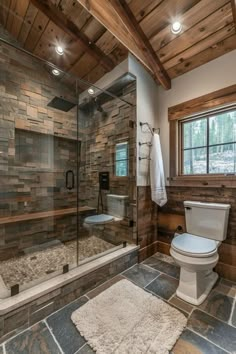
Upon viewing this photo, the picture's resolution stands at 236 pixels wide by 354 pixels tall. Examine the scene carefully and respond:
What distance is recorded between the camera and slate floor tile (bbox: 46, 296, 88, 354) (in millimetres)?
1107

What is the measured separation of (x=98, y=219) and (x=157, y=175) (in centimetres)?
116

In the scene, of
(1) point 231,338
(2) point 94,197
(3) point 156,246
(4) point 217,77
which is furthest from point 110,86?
(1) point 231,338

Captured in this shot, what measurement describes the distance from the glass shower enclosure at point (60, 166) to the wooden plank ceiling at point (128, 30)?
0.25 meters

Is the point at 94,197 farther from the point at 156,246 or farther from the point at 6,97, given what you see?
the point at 6,97

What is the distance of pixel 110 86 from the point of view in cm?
235

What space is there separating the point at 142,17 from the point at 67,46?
96 centimetres

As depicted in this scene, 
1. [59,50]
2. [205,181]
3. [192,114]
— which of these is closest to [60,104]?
[59,50]

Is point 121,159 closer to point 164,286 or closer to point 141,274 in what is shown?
point 141,274

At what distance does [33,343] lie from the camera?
3.67 feet

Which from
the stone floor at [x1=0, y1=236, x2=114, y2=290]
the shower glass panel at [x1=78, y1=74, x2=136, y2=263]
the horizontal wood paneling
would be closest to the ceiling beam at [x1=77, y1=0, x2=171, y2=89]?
the shower glass panel at [x1=78, y1=74, x2=136, y2=263]

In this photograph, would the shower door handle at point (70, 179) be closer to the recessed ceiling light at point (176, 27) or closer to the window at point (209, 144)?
the window at point (209, 144)

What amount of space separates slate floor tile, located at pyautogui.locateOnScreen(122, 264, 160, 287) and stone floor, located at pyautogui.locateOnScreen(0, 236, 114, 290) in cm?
40

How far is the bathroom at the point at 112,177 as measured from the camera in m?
1.29

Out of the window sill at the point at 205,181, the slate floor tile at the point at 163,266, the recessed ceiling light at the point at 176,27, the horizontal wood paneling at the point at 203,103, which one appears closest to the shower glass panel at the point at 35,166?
the slate floor tile at the point at 163,266
